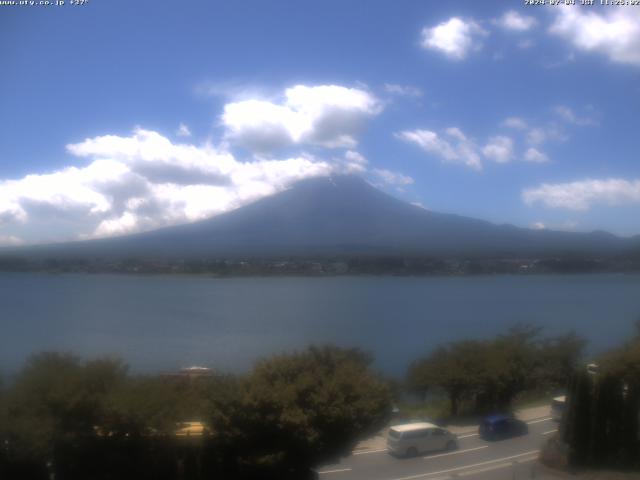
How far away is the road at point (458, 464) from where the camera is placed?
725cm

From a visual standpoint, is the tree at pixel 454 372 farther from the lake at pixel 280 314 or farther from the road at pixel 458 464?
the lake at pixel 280 314

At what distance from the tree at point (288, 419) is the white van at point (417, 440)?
3.03 ft

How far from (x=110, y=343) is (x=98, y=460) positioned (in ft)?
57.1

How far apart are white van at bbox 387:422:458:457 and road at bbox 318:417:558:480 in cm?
12

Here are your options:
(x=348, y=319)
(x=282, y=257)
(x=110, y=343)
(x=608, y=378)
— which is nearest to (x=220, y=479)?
(x=608, y=378)

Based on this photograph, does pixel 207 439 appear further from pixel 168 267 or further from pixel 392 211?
pixel 392 211

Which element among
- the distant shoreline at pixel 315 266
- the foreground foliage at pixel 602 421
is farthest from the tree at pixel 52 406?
the distant shoreline at pixel 315 266

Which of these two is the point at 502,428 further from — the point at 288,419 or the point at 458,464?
the point at 288,419

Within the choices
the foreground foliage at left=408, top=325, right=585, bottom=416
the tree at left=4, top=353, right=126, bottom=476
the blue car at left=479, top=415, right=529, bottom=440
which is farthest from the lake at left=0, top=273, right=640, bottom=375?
the blue car at left=479, top=415, right=529, bottom=440

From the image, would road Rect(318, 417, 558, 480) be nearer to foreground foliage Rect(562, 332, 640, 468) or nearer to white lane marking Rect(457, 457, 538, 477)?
white lane marking Rect(457, 457, 538, 477)

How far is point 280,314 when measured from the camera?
108 ft

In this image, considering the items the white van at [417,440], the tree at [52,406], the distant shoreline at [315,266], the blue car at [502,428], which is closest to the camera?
the tree at [52,406]

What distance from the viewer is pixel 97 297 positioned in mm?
39156

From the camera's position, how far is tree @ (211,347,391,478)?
6.76 metres
